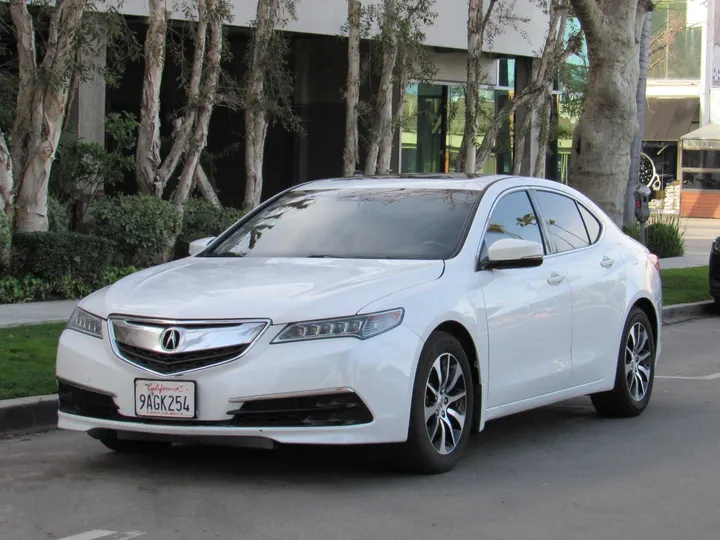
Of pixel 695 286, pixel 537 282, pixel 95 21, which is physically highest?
pixel 95 21

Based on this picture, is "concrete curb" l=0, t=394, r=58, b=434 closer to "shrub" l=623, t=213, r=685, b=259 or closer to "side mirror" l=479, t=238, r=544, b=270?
"side mirror" l=479, t=238, r=544, b=270

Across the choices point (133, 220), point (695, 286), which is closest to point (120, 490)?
point (133, 220)

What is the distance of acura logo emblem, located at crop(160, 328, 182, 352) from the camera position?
20.4ft

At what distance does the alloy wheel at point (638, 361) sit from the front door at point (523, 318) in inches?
38.7

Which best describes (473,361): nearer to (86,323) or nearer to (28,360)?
(86,323)

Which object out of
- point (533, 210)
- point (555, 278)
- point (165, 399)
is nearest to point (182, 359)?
point (165, 399)

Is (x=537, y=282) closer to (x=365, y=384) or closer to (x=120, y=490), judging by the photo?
(x=365, y=384)

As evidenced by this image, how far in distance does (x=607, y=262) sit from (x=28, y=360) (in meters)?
4.62

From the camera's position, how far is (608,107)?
17094 millimetres

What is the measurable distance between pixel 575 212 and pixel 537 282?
118 centimetres

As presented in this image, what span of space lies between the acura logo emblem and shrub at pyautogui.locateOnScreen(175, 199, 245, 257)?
12.0 m

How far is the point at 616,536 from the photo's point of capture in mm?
5582

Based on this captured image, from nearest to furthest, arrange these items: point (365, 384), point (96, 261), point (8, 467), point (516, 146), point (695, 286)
Result: 1. point (365, 384)
2. point (8, 467)
3. point (96, 261)
4. point (695, 286)
5. point (516, 146)

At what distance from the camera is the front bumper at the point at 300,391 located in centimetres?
610
